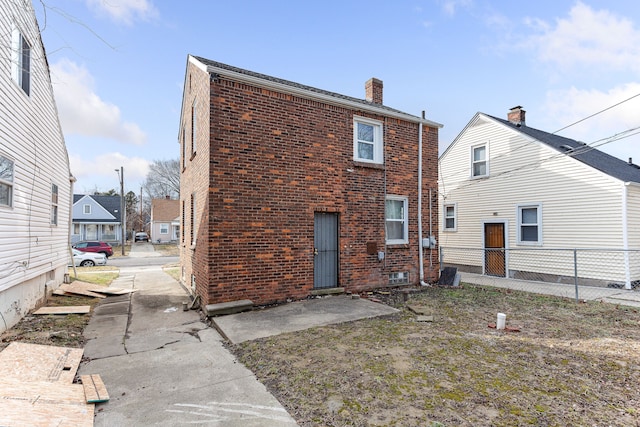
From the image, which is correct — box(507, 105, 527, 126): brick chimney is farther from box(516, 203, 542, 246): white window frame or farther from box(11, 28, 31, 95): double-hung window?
box(11, 28, 31, 95): double-hung window

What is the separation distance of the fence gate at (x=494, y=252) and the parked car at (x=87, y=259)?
2208cm

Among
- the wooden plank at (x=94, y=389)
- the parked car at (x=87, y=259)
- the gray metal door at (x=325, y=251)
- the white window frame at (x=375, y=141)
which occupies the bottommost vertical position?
the parked car at (x=87, y=259)

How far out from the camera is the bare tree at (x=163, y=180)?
53.9 metres

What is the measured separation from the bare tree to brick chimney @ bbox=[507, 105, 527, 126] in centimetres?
5089

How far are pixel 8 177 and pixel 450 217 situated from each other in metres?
15.7

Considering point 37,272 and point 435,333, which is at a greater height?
Result: point 37,272

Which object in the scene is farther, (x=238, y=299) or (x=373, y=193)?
(x=373, y=193)

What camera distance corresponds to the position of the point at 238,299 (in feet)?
22.6

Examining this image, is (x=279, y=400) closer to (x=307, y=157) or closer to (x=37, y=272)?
(x=307, y=157)

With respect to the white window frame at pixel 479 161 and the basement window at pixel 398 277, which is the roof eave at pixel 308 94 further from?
the white window frame at pixel 479 161

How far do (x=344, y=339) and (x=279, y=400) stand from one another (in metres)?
1.86

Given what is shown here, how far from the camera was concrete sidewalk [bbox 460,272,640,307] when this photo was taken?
8.63m

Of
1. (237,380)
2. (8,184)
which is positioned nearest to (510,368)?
(237,380)

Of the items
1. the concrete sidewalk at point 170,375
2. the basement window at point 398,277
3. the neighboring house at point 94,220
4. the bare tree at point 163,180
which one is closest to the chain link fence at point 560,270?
the basement window at point 398,277
